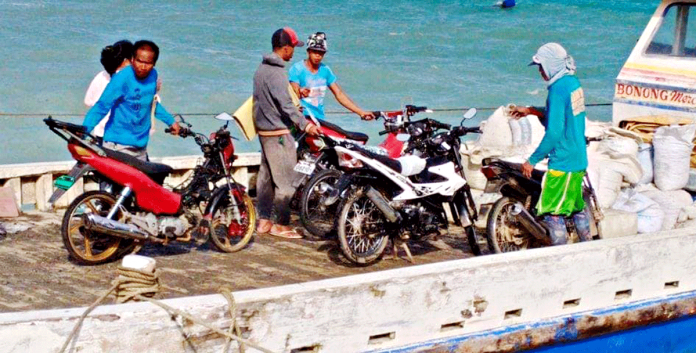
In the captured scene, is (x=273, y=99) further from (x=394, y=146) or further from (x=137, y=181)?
(x=137, y=181)

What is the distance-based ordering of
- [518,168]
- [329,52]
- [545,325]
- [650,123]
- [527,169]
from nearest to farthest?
[545,325], [527,169], [518,168], [650,123], [329,52]

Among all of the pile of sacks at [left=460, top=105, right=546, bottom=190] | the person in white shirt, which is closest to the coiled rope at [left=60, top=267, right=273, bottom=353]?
the person in white shirt

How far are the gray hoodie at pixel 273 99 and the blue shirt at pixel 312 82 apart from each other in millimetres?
802

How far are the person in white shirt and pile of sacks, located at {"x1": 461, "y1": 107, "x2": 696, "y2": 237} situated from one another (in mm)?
2882

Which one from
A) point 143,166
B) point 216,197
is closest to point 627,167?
point 216,197

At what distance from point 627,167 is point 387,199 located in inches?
91.7

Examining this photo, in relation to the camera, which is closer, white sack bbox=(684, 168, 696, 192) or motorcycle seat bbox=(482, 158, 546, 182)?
motorcycle seat bbox=(482, 158, 546, 182)

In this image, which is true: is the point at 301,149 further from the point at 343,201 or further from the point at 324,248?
the point at 343,201

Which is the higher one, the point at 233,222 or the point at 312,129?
the point at 312,129

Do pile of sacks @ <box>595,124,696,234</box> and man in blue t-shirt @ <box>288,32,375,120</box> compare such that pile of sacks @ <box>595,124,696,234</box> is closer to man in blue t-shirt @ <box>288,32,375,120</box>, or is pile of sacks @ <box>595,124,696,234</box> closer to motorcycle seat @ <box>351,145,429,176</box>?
motorcycle seat @ <box>351,145,429,176</box>

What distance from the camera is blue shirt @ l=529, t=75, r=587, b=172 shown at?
24.8 ft

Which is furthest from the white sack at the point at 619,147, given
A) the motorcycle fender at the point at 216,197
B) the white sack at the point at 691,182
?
the motorcycle fender at the point at 216,197

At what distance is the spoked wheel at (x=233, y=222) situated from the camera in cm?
826

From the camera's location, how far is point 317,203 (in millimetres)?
8750
